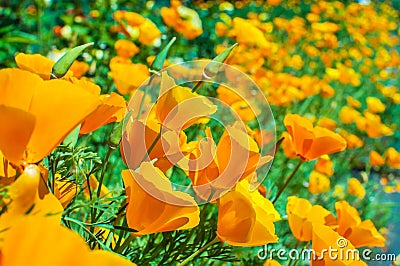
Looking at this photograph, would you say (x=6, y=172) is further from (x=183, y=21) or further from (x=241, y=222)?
(x=183, y=21)

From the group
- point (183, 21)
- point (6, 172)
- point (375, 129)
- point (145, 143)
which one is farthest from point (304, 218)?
point (375, 129)

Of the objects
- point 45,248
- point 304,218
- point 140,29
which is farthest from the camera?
point 140,29

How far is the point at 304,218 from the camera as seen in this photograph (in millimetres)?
660

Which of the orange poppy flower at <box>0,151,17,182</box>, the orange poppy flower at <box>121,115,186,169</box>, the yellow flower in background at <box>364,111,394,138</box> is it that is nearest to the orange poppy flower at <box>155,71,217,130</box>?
the orange poppy flower at <box>121,115,186,169</box>

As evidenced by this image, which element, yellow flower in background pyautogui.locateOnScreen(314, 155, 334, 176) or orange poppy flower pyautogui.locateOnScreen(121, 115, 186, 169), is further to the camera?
yellow flower in background pyautogui.locateOnScreen(314, 155, 334, 176)

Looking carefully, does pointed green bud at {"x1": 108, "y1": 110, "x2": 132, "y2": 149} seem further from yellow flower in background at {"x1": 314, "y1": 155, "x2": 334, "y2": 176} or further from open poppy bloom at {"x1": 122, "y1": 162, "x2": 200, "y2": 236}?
yellow flower in background at {"x1": 314, "y1": 155, "x2": 334, "y2": 176}

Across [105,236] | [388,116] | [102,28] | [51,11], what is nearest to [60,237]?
[105,236]

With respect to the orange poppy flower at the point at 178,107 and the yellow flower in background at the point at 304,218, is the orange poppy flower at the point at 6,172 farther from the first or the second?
the yellow flower in background at the point at 304,218

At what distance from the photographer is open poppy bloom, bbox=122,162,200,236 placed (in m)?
0.38

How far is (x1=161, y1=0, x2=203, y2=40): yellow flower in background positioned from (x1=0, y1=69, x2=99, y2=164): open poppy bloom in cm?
115

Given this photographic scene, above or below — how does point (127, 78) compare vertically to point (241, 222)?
below

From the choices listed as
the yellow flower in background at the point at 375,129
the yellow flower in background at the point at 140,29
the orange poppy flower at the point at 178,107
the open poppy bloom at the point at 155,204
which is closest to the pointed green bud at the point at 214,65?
the orange poppy flower at the point at 178,107

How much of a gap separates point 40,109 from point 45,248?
0.13 metres

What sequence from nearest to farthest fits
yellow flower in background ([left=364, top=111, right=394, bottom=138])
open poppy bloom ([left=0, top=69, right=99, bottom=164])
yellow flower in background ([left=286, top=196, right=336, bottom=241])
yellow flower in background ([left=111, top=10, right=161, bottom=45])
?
open poppy bloom ([left=0, top=69, right=99, bottom=164])
yellow flower in background ([left=286, top=196, right=336, bottom=241])
yellow flower in background ([left=111, top=10, right=161, bottom=45])
yellow flower in background ([left=364, top=111, right=394, bottom=138])
